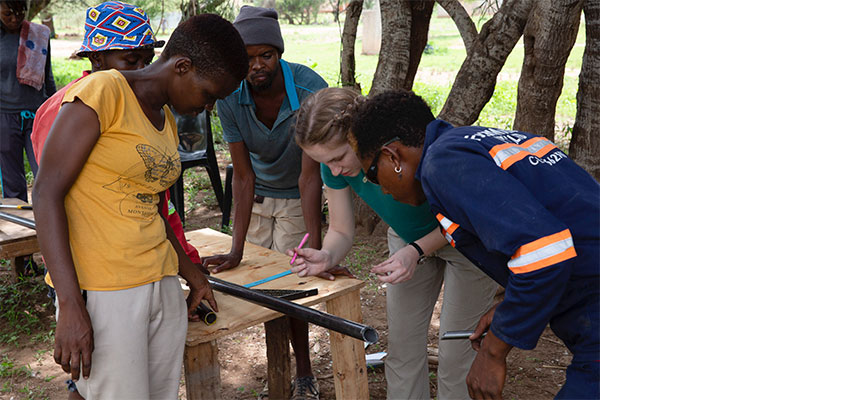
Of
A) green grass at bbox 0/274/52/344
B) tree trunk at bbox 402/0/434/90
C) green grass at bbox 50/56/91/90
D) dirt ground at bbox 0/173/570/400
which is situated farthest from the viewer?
green grass at bbox 50/56/91/90

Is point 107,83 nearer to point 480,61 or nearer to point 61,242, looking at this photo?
point 61,242

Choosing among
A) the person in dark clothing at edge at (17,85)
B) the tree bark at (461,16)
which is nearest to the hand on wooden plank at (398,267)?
the tree bark at (461,16)

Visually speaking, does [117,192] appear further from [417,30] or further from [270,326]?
[417,30]

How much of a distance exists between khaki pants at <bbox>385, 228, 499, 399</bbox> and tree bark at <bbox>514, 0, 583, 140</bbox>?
1659 mm

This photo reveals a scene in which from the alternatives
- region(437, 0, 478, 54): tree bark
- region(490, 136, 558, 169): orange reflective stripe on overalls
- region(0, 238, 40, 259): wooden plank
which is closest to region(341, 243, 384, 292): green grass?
region(437, 0, 478, 54): tree bark

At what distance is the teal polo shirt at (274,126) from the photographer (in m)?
2.98

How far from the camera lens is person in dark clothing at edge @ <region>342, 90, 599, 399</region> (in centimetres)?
155

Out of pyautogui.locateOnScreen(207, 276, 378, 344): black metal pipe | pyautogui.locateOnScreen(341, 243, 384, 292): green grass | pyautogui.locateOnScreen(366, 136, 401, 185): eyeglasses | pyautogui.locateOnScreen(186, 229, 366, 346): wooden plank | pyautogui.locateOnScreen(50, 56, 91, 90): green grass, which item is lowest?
pyautogui.locateOnScreen(341, 243, 384, 292): green grass

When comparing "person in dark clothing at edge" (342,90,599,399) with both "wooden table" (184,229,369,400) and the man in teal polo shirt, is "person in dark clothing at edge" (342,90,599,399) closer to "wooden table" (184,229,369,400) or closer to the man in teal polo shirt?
"wooden table" (184,229,369,400)

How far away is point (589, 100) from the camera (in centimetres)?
392

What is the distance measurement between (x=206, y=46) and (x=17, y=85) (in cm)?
394

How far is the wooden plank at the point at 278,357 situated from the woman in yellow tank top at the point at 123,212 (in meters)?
1.05

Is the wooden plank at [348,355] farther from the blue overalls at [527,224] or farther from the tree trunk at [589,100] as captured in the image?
the tree trunk at [589,100]

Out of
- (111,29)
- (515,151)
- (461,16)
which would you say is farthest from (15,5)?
(515,151)
